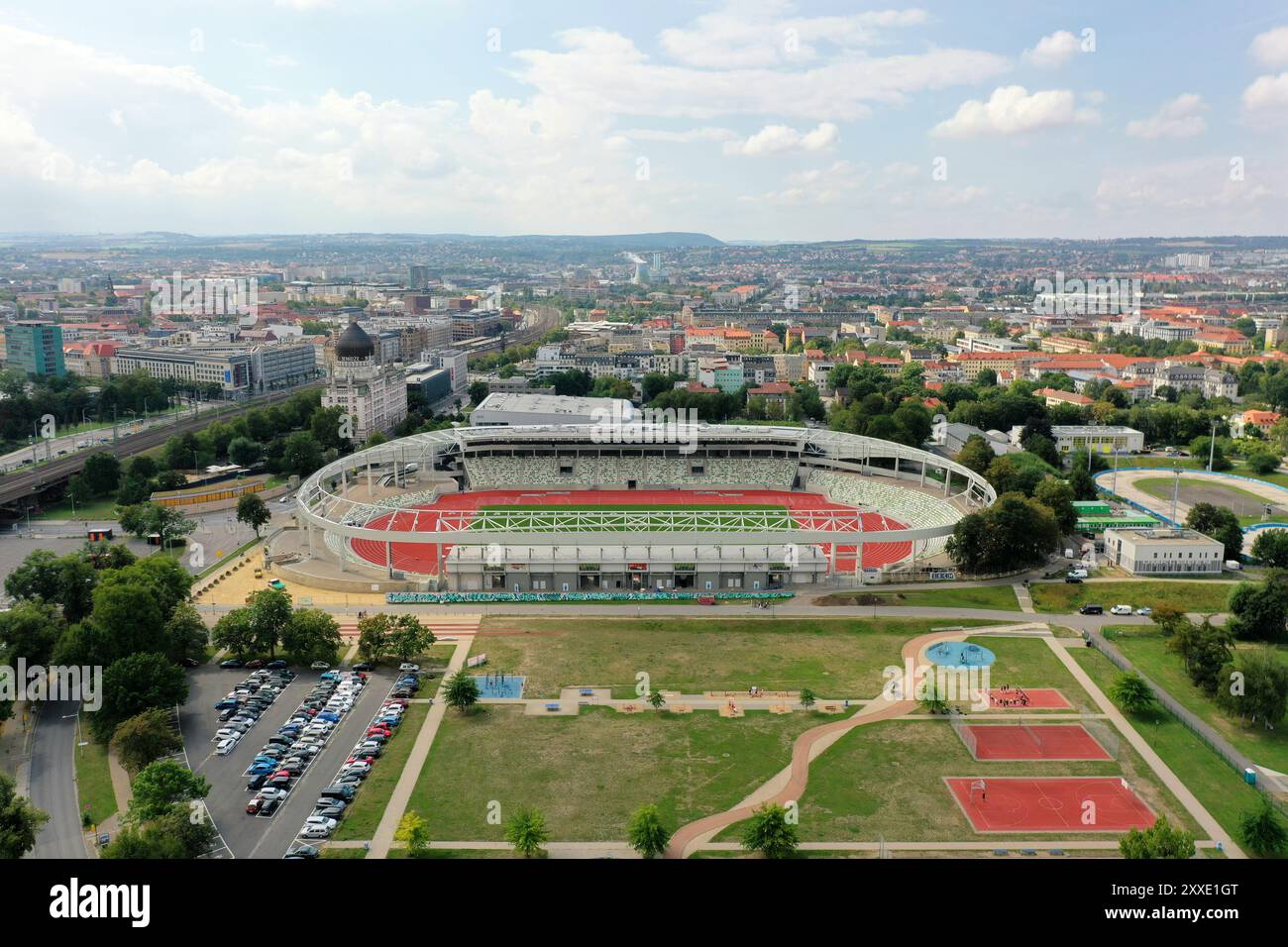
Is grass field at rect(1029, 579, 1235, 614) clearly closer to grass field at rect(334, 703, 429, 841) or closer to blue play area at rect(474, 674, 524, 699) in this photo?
blue play area at rect(474, 674, 524, 699)

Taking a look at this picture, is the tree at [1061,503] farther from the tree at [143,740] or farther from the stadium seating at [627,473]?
the tree at [143,740]

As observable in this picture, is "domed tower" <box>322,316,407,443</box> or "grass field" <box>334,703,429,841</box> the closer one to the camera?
"grass field" <box>334,703,429,841</box>

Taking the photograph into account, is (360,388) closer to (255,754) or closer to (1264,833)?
(255,754)

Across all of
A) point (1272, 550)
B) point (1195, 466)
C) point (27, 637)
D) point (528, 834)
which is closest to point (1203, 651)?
point (1272, 550)

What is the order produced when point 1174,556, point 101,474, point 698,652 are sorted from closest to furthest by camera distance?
point 698,652 < point 1174,556 < point 101,474

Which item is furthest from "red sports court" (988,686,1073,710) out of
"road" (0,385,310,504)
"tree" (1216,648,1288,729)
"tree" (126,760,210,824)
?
"road" (0,385,310,504)

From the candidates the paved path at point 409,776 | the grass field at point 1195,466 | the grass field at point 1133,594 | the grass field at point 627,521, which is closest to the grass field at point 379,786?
the paved path at point 409,776
